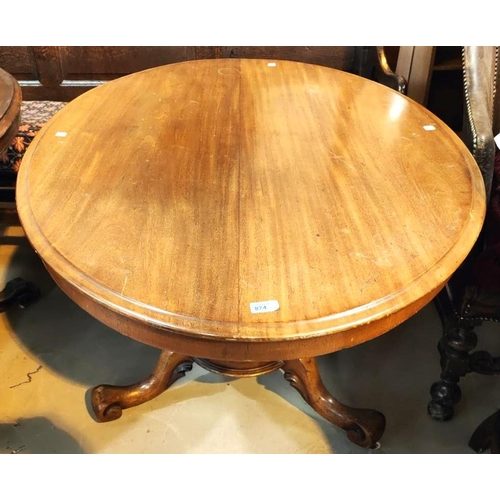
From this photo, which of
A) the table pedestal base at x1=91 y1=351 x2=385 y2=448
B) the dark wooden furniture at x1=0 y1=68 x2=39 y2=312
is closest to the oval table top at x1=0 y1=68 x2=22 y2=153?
the dark wooden furniture at x1=0 y1=68 x2=39 y2=312

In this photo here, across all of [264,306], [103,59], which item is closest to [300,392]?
[264,306]

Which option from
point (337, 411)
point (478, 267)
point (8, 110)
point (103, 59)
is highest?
point (8, 110)

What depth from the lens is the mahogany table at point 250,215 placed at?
629 mm

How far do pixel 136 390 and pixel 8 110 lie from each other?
68 centimetres

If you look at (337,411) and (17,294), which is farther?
(17,294)

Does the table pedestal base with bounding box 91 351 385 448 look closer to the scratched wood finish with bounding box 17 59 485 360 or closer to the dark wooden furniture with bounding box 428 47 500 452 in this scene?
the dark wooden furniture with bounding box 428 47 500 452

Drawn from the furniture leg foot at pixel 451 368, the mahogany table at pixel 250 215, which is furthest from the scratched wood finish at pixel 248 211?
the furniture leg foot at pixel 451 368

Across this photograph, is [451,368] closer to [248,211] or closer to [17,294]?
[248,211]

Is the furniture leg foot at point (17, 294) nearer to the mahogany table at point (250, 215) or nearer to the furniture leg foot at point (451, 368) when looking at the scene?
the mahogany table at point (250, 215)

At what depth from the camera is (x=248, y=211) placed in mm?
779

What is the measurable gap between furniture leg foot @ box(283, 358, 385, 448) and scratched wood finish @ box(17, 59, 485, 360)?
473mm

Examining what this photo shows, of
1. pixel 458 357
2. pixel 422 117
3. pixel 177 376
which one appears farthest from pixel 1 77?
pixel 458 357

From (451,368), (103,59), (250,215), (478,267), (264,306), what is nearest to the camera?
(264,306)

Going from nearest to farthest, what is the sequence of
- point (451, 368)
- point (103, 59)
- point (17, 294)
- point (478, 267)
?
point (478, 267) < point (451, 368) < point (17, 294) < point (103, 59)
